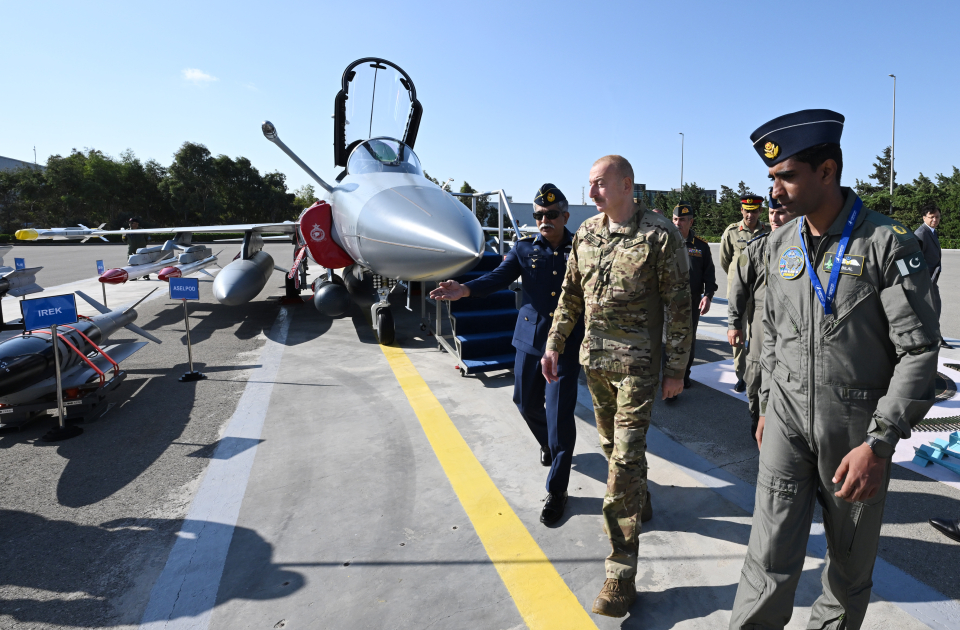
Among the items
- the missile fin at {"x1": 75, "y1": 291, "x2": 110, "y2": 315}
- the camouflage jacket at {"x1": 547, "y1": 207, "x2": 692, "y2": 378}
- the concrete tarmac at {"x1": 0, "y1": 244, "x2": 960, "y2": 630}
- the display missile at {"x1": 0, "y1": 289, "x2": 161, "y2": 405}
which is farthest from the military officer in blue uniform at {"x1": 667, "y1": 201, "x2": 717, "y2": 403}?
the missile fin at {"x1": 75, "y1": 291, "x2": 110, "y2": 315}

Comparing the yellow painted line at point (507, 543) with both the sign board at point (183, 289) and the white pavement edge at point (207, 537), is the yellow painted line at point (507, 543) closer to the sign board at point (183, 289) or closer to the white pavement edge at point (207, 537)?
the white pavement edge at point (207, 537)

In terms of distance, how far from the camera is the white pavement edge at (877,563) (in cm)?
191

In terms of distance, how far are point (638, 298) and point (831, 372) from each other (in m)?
0.85

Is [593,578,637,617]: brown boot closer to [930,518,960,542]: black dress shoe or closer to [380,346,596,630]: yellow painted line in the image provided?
[380,346,596,630]: yellow painted line

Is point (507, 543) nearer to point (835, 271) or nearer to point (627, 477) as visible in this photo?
point (627, 477)

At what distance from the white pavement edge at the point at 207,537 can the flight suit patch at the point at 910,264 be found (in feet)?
9.35

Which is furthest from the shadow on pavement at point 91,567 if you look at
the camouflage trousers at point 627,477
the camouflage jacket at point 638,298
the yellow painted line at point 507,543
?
the camouflage jacket at point 638,298

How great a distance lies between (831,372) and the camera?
4.92 feet

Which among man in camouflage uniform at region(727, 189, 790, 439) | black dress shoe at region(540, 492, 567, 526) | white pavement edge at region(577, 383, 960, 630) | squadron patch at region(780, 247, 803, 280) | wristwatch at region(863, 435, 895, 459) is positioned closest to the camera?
wristwatch at region(863, 435, 895, 459)

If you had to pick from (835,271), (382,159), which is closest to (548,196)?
(835,271)

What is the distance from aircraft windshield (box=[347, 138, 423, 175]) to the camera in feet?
21.4

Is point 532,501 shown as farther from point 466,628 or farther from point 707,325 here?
point 707,325

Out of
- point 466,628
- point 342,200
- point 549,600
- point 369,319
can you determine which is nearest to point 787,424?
point 549,600

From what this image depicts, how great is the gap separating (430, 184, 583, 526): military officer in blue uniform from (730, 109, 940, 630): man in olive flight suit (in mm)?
1097
